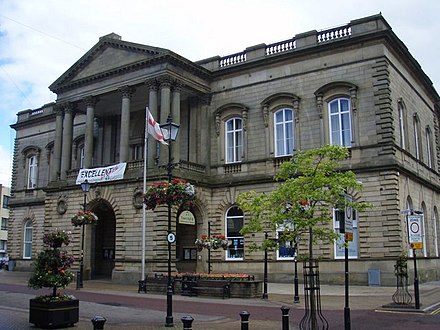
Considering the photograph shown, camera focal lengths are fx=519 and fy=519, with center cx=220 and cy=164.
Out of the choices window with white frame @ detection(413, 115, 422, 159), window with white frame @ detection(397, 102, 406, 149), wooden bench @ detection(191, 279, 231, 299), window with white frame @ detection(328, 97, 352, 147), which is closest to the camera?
wooden bench @ detection(191, 279, 231, 299)

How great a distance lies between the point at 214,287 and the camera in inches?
920

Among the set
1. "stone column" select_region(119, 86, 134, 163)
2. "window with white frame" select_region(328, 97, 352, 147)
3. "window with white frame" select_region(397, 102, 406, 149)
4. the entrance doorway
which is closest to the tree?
"window with white frame" select_region(328, 97, 352, 147)

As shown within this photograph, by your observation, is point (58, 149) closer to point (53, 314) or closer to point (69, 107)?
point (69, 107)

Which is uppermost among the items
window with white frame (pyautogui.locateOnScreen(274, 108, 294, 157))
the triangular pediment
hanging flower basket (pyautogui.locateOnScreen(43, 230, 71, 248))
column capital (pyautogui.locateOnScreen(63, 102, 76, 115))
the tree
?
the triangular pediment

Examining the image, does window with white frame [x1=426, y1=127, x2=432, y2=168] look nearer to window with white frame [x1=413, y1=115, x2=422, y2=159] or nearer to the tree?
window with white frame [x1=413, y1=115, x2=422, y2=159]

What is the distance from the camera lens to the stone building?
29.9 metres

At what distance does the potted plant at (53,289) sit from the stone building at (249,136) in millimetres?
A: 16573

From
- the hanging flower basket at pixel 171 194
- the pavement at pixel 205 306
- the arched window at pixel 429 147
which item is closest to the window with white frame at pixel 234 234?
the pavement at pixel 205 306

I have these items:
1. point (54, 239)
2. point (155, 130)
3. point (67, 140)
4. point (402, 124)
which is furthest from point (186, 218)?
point (54, 239)

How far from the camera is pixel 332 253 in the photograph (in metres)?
30.4

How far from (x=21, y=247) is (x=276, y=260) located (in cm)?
2859

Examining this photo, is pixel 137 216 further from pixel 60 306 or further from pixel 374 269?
pixel 60 306

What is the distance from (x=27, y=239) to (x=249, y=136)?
1055 inches

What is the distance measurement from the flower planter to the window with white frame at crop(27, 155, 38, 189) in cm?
3885
